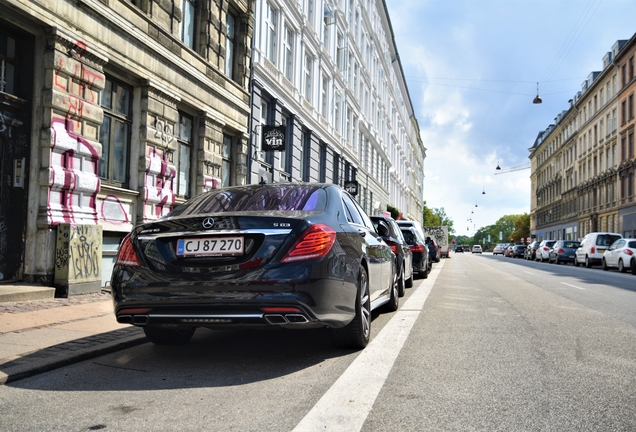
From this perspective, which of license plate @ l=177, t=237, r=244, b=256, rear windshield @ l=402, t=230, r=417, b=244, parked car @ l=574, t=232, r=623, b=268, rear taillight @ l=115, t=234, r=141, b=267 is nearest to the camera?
license plate @ l=177, t=237, r=244, b=256

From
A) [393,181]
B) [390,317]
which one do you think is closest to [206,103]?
[390,317]

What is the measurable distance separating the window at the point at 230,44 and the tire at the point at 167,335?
11744mm

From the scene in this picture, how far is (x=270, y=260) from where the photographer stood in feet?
14.2

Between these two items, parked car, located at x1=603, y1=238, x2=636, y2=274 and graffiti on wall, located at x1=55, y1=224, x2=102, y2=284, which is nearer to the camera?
graffiti on wall, located at x1=55, y1=224, x2=102, y2=284

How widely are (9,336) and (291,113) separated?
53.6 feet

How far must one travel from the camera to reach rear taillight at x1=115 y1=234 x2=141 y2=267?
4.59 meters

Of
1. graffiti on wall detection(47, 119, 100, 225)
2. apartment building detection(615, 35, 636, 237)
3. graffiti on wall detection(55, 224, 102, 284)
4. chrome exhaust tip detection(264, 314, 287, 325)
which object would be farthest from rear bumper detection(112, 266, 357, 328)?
apartment building detection(615, 35, 636, 237)

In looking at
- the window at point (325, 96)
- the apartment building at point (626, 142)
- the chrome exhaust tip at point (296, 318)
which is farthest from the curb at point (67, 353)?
the apartment building at point (626, 142)

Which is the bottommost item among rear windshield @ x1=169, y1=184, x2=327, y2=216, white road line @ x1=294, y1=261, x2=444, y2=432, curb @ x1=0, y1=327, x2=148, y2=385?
curb @ x1=0, y1=327, x2=148, y2=385

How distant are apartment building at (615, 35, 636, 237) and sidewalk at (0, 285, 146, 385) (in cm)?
4839

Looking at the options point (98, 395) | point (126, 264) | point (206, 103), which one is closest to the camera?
point (98, 395)

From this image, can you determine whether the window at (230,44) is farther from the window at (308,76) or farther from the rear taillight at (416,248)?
the window at (308,76)

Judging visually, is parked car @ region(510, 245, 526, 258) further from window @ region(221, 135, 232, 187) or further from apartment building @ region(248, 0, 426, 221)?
window @ region(221, 135, 232, 187)

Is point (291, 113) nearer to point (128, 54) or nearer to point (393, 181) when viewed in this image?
point (128, 54)
